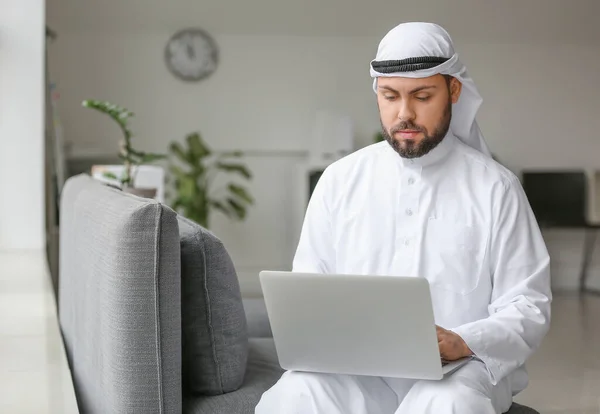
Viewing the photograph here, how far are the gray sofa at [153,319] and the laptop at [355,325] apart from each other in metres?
0.22

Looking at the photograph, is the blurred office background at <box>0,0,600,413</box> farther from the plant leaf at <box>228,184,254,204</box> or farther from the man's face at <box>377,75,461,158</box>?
the man's face at <box>377,75,461,158</box>

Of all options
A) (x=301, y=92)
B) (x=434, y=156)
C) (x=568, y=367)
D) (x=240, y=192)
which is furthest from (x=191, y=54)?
(x=434, y=156)

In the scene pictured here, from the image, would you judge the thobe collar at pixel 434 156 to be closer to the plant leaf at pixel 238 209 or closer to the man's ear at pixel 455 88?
the man's ear at pixel 455 88

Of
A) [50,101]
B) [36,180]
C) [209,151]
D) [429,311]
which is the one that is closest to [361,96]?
[209,151]

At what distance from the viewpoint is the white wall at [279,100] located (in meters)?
8.33

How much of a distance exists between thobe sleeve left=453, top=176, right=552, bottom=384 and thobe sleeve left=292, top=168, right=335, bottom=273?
0.40 metres

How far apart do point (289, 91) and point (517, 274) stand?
6.81 meters

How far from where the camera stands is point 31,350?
7.45 feet

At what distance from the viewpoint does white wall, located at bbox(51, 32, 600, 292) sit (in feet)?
27.3

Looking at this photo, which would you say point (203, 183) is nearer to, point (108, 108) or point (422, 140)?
point (108, 108)

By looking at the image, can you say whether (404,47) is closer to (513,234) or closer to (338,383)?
(513,234)

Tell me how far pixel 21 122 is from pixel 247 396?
10.9 ft

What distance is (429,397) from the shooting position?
179 cm

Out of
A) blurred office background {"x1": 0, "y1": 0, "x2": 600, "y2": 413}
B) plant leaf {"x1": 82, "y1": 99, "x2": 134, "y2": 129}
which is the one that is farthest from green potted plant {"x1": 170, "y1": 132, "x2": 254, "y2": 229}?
plant leaf {"x1": 82, "y1": 99, "x2": 134, "y2": 129}
